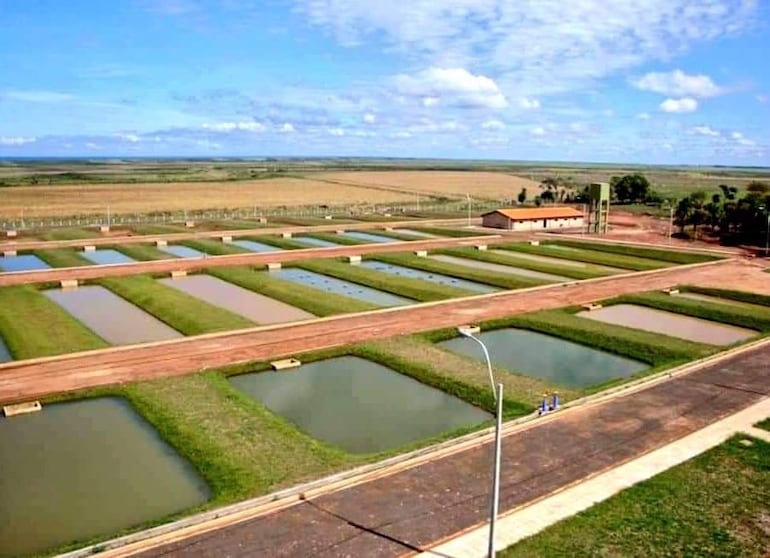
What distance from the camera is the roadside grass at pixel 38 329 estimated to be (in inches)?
1212

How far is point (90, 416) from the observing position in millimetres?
23734

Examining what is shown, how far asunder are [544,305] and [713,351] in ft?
36.8

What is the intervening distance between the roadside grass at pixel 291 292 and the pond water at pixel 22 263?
46.8ft

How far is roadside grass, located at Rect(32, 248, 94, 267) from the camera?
53219mm

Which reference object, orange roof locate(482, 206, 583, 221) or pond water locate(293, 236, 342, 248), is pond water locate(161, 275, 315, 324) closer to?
pond water locate(293, 236, 342, 248)

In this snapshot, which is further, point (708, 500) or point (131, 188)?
point (131, 188)

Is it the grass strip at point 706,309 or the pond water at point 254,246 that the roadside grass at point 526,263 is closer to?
the grass strip at point 706,309

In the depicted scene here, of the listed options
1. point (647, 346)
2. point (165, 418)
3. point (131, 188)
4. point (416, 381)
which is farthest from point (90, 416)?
point (131, 188)

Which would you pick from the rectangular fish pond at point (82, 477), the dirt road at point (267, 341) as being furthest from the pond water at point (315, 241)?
the rectangular fish pond at point (82, 477)

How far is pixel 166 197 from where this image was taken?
4938 inches

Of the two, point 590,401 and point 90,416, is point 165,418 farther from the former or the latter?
point 590,401

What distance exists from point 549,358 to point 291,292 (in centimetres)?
1844

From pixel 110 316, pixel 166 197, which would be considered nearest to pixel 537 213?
pixel 110 316

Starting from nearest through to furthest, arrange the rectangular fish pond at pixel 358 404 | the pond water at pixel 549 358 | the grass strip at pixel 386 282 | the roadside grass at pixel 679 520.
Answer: the roadside grass at pixel 679 520, the rectangular fish pond at pixel 358 404, the pond water at pixel 549 358, the grass strip at pixel 386 282
